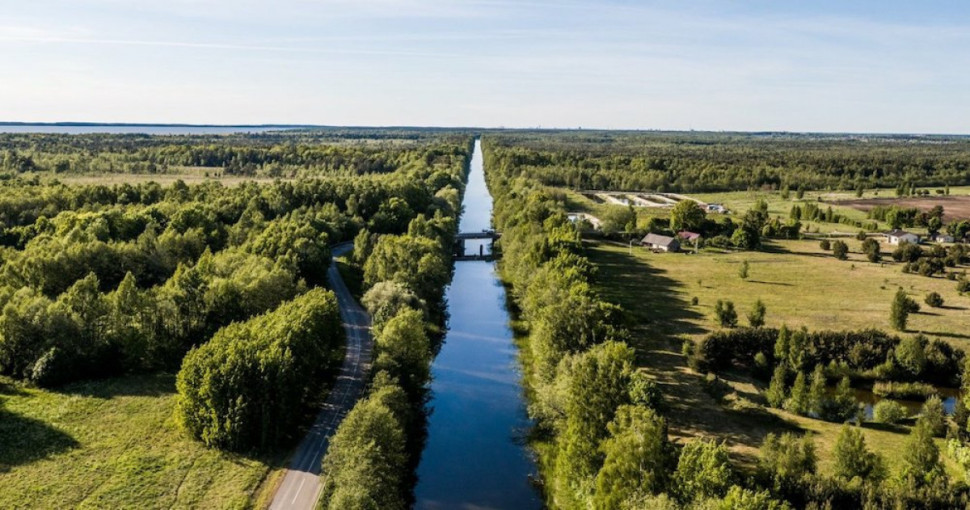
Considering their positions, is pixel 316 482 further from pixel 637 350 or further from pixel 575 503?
pixel 637 350

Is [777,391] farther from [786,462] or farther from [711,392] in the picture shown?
[786,462]

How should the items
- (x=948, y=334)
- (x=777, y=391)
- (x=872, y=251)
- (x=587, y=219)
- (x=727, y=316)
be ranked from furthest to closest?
1. (x=587, y=219)
2. (x=872, y=251)
3. (x=727, y=316)
4. (x=948, y=334)
5. (x=777, y=391)

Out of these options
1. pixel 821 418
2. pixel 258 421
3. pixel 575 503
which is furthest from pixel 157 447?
pixel 821 418

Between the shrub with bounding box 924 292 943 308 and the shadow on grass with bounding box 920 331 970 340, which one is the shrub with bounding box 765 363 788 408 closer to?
the shadow on grass with bounding box 920 331 970 340

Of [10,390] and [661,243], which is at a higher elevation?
[661,243]

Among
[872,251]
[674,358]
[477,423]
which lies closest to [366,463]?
[477,423]

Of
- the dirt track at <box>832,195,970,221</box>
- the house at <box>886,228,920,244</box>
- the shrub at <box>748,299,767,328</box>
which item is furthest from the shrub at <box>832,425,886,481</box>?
the dirt track at <box>832,195,970,221</box>

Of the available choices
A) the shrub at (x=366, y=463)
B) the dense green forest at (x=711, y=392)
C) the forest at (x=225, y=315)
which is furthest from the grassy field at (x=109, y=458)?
the dense green forest at (x=711, y=392)

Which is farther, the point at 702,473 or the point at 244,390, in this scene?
the point at 244,390
